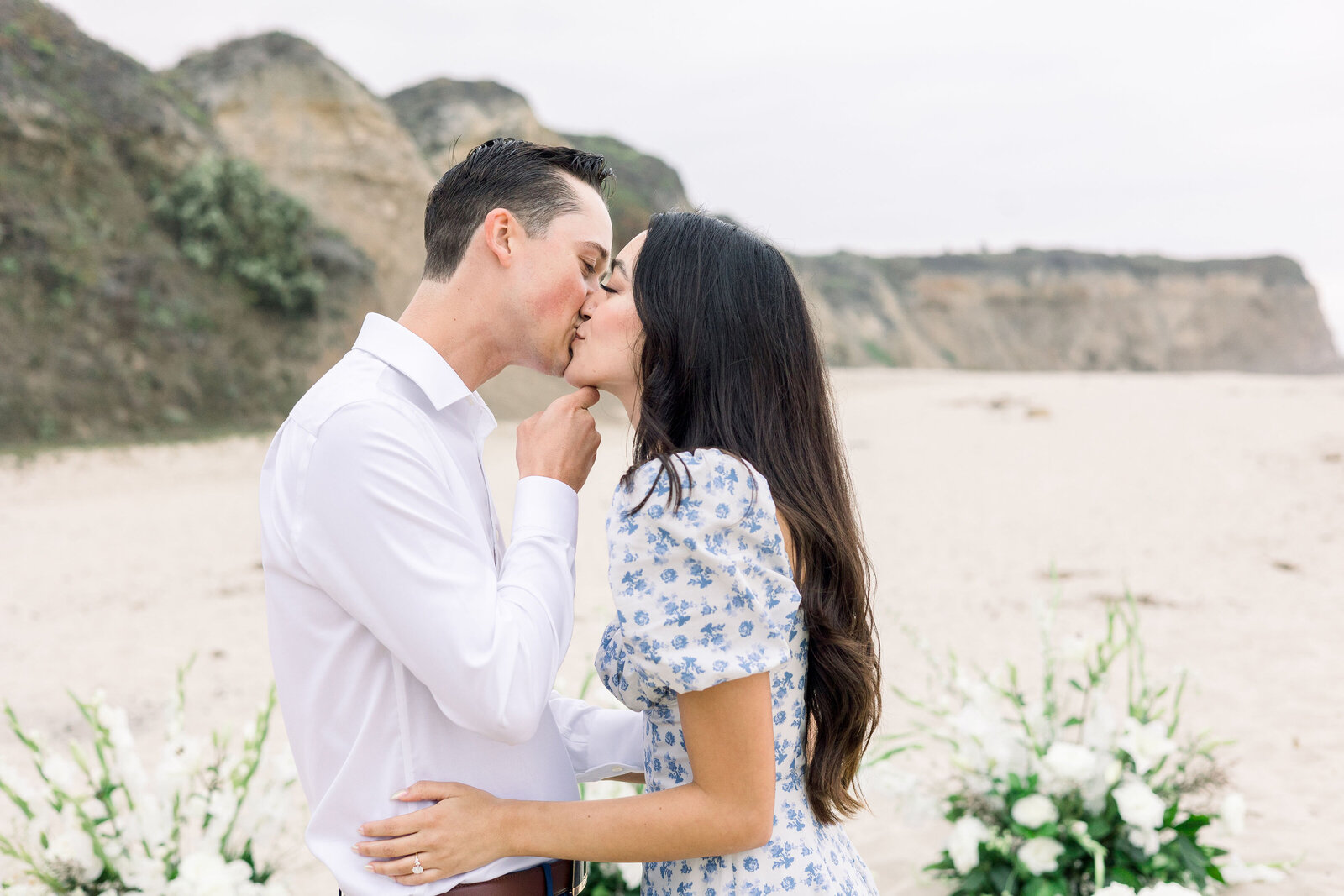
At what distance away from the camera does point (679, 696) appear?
157cm

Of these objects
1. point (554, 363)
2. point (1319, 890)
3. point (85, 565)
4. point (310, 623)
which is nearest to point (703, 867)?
point (310, 623)

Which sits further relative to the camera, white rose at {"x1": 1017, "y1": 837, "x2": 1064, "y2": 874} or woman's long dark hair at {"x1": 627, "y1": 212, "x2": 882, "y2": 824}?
white rose at {"x1": 1017, "y1": 837, "x2": 1064, "y2": 874}

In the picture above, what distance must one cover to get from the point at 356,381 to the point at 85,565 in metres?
9.53

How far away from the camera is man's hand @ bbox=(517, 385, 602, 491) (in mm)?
1766

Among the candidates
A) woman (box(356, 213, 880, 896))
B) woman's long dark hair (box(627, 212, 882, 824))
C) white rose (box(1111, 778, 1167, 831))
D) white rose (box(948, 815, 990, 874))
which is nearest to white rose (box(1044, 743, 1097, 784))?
white rose (box(1111, 778, 1167, 831))

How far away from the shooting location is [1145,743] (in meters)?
3.15

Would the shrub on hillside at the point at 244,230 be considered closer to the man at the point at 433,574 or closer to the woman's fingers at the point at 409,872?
the man at the point at 433,574

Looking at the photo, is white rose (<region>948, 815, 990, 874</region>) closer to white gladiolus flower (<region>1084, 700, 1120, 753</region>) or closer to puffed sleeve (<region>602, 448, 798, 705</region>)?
white gladiolus flower (<region>1084, 700, 1120, 753</region>)

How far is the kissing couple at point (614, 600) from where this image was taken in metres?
1.52

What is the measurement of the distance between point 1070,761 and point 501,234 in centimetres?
241

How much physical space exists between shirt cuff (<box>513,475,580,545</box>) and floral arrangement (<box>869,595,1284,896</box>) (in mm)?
1891

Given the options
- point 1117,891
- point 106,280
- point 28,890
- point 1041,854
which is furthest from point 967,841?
point 106,280

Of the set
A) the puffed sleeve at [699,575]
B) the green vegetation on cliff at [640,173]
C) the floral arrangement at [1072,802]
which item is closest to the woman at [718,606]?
the puffed sleeve at [699,575]

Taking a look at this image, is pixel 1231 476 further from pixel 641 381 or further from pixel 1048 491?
pixel 641 381
